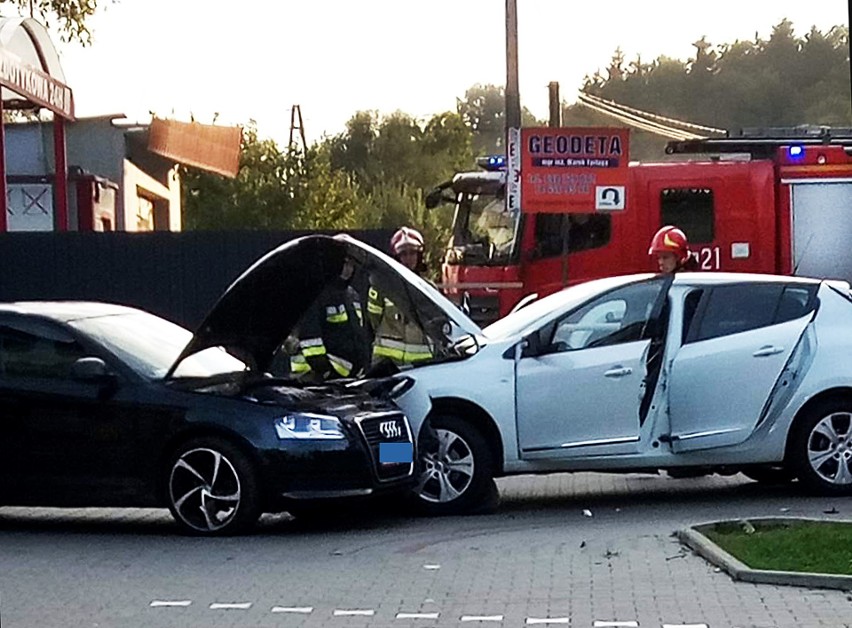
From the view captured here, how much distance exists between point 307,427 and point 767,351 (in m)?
3.37

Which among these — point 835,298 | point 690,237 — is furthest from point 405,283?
point 690,237

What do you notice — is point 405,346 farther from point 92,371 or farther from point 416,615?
point 416,615

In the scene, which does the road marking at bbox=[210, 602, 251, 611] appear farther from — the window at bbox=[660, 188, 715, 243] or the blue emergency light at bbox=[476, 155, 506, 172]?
the blue emergency light at bbox=[476, 155, 506, 172]

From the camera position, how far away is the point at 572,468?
11453 millimetres

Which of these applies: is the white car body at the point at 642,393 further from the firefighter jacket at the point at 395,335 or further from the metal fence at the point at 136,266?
the metal fence at the point at 136,266

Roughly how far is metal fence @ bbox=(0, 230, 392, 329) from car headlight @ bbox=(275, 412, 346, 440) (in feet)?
35.1

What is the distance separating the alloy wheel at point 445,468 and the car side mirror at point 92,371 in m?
2.22

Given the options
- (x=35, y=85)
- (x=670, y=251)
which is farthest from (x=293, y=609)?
(x=35, y=85)

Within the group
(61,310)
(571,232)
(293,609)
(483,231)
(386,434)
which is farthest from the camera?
(483,231)

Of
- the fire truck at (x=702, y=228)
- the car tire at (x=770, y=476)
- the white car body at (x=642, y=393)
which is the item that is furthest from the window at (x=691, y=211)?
the white car body at (x=642, y=393)

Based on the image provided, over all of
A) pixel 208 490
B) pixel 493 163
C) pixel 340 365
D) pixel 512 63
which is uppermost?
pixel 512 63

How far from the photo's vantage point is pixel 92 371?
10641 mm

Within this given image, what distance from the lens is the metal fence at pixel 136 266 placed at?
69.3 feet

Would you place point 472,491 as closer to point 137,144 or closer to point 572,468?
point 572,468
